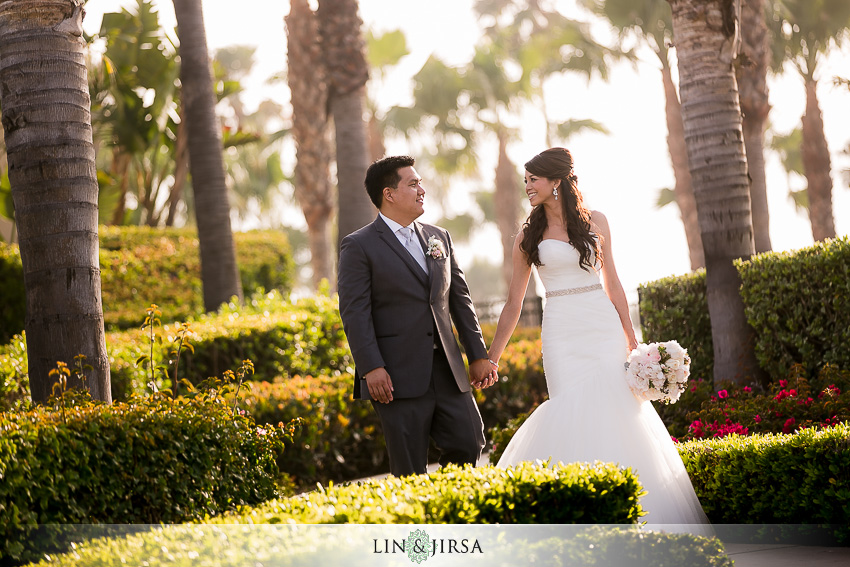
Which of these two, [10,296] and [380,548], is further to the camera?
[10,296]

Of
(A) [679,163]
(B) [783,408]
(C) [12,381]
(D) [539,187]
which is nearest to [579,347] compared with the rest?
(D) [539,187]

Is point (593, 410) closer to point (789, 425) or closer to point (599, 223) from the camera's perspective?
point (599, 223)

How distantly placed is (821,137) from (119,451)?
22.0 meters

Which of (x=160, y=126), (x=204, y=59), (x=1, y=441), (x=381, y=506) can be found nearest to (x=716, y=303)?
(x=381, y=506)

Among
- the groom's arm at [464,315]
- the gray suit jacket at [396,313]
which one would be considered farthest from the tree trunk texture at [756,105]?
the gray suit jacket at [396,313]

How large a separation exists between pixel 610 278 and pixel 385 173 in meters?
1.65

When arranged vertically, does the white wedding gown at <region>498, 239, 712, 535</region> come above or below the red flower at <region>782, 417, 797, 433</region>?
above

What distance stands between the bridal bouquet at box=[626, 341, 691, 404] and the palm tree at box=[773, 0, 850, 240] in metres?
17.1

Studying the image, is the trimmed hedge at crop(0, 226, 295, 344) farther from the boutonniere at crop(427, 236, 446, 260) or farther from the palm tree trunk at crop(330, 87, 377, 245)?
the boutonniere at crop(427, 236, 446, 260)

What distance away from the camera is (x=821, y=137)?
22.2 metres

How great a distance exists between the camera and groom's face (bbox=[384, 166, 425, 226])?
5.06 metres

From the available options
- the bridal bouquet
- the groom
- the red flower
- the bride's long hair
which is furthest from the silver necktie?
the red flower

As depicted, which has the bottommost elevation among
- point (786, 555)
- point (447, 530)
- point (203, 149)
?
point (786, 555)

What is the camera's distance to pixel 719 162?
7.91 m
